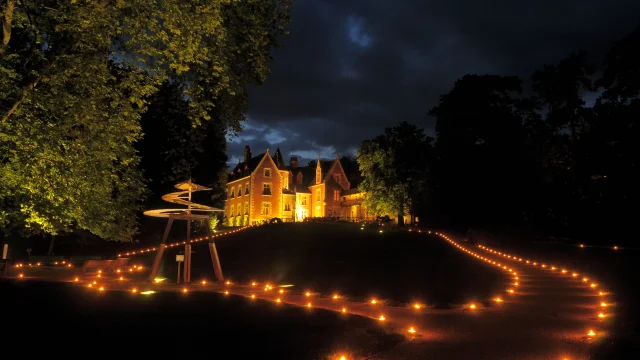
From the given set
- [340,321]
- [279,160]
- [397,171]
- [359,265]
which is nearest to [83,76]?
[340,321]

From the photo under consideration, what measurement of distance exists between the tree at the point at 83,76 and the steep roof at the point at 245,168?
180 feet

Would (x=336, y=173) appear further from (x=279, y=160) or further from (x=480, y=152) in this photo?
(x=480, y=152)

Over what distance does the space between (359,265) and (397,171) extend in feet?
101

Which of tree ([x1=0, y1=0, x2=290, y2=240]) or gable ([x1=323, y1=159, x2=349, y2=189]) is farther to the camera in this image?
gable ([x1=323, y1=159, x2=349, y2=189])

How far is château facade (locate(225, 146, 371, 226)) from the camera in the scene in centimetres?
6869

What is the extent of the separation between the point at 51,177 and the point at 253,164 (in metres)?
58.1

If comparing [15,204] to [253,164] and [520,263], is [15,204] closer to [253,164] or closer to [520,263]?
[520,263]

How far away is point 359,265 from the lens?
77.7 ft

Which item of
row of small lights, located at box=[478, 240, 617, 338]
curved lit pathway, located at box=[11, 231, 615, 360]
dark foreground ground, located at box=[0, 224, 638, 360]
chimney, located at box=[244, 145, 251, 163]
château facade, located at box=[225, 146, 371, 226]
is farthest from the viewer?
chimney, located at box=[244, 145, 251, 163]

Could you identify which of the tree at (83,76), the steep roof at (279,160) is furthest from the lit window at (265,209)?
the tree at (83,76)

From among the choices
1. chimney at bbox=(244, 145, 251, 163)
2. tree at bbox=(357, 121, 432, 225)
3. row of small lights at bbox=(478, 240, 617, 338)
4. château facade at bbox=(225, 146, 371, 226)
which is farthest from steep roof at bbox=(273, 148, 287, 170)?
row of small lights at bbox=(478, 240, 617, 338)

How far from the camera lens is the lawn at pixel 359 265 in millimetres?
15328

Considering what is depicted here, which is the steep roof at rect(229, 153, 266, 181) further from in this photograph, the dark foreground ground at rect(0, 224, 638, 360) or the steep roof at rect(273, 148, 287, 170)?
the dark foreground ground at rect(0, 224, 638, 360)

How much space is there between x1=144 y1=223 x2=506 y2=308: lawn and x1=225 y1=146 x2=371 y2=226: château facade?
85.6ft
